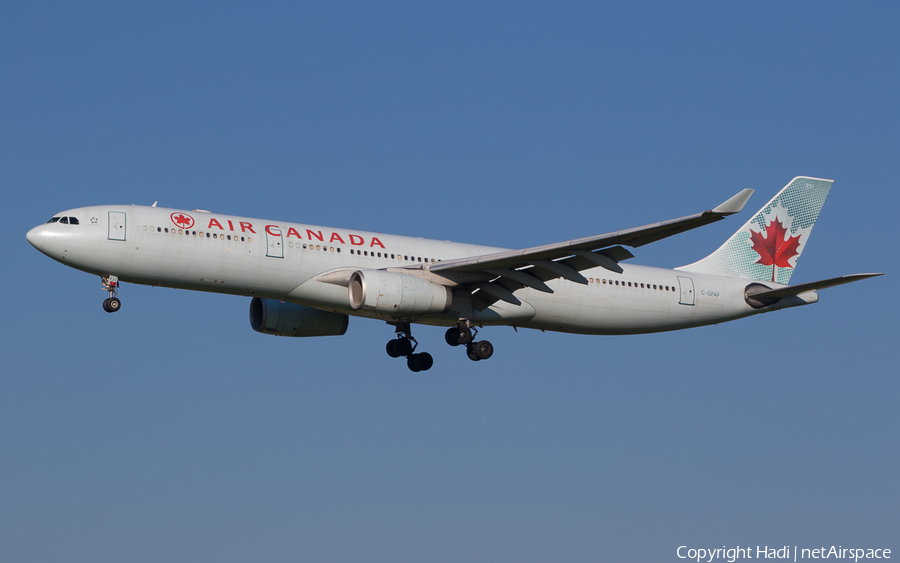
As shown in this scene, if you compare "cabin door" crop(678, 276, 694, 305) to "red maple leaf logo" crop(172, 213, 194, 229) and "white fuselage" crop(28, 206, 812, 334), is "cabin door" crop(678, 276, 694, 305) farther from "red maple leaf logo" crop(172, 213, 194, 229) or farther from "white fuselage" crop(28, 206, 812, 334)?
"red maple leaf logo" crop(172, 213, 194, 229)

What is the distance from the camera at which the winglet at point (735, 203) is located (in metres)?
30.1

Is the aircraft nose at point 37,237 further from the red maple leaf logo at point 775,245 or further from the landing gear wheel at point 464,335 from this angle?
the red maple leaf logo at point 775,245

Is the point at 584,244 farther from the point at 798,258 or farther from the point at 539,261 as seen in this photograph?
the point at 798,258

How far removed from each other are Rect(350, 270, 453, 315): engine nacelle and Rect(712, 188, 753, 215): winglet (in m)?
10.8

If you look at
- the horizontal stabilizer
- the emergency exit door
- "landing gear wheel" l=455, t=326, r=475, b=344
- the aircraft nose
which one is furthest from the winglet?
the aircraft nose

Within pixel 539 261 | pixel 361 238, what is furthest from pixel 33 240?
pixel 539 261

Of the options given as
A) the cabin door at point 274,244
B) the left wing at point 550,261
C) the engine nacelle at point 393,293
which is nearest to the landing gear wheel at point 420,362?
the left wing at point 550,261

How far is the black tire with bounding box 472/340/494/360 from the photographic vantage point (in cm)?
4016

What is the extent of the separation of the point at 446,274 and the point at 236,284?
7162 millimetres

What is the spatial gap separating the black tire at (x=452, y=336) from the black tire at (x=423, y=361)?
11.6ft

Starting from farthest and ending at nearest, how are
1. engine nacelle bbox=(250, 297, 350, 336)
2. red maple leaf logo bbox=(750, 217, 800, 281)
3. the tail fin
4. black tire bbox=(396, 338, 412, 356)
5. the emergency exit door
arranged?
red maple leaf logo bbox=(750, 217, 800, 281) < the tail fin < black tire bbox=(396, 338, 412, 356) < engine nacelle bbox=(250, 297, 350, 336) < the emergency exit door

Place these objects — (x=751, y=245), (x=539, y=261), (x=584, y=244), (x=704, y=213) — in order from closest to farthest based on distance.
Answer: (x=704, y=213) → (x=584, y=244) → (x=539, y=261) → (x=751, y=245)

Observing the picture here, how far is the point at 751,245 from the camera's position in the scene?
46625mm

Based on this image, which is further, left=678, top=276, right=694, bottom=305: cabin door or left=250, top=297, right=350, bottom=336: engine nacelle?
left=678, top=276, right=694, bottom=305: cabin door
